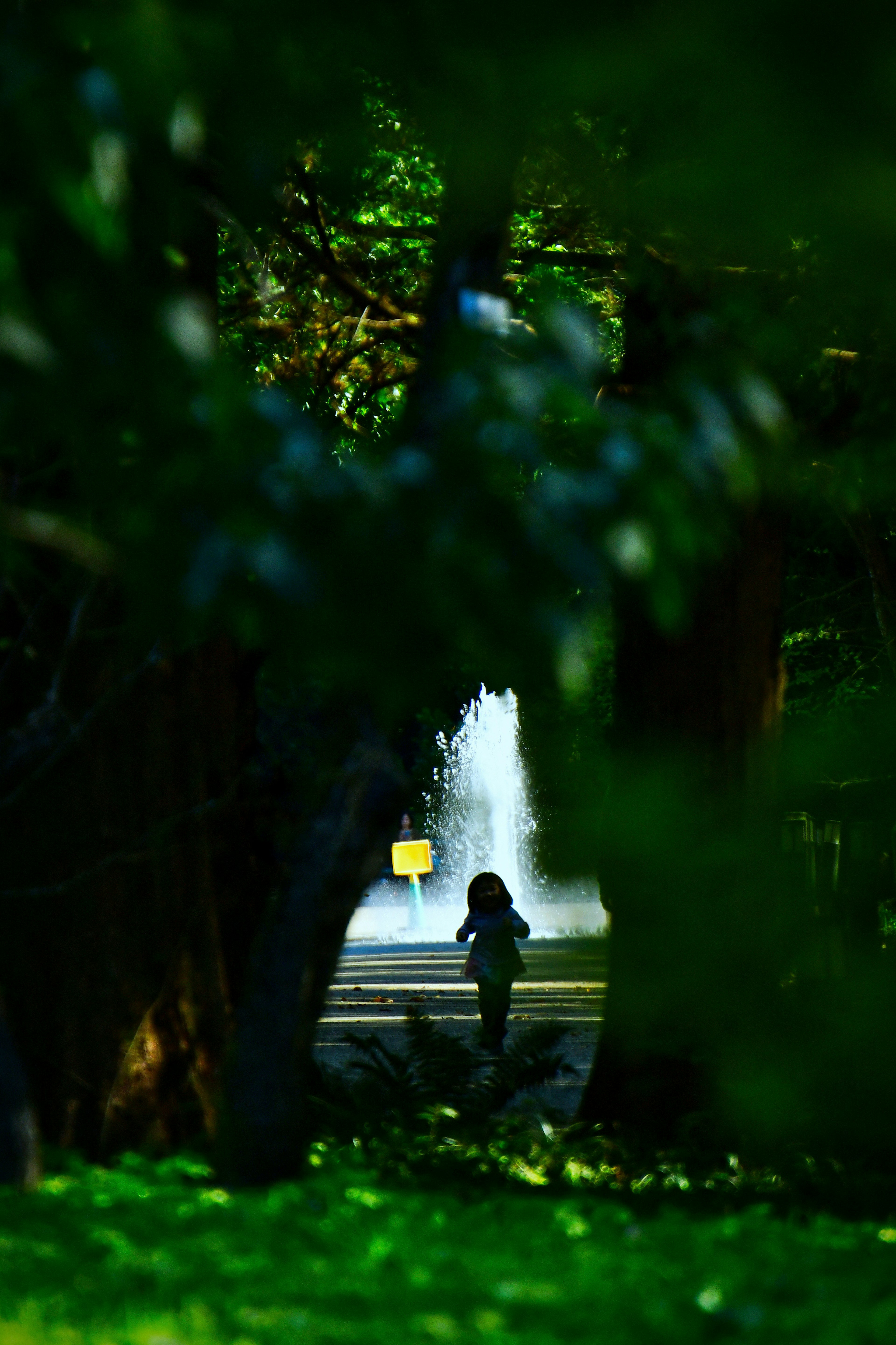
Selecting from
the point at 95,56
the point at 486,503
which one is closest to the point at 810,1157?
the point at 486,503

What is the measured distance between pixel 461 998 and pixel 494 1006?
7874mm

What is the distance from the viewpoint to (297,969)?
5.62 meters

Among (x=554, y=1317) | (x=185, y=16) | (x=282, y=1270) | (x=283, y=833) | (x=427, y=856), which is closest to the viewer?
(x=185, y=16)

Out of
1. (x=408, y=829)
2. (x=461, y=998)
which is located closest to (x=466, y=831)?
(x=408, y=829)

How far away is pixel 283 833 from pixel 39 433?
440cm

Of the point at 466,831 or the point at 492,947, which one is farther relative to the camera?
the point at 466,831

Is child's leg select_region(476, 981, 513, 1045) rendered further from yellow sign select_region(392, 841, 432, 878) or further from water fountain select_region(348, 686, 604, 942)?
water fountain select_region(348, 686, 604, 942)

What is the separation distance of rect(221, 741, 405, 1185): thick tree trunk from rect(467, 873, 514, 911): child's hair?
7.25 m

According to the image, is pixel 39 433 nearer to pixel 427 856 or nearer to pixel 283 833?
pixel 283 833

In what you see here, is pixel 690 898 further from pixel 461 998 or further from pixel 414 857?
pixel 414 857

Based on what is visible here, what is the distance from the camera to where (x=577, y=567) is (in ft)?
10.9

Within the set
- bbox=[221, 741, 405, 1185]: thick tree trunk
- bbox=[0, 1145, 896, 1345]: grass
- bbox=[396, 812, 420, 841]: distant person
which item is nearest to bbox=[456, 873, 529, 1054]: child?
bbox=[221, 741, 405, 1185]: thick tree trunk

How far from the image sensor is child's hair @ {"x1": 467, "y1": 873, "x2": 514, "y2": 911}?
13.0 meters

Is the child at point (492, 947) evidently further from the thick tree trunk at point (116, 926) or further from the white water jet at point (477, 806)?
the white water jet at point (477, 806)
